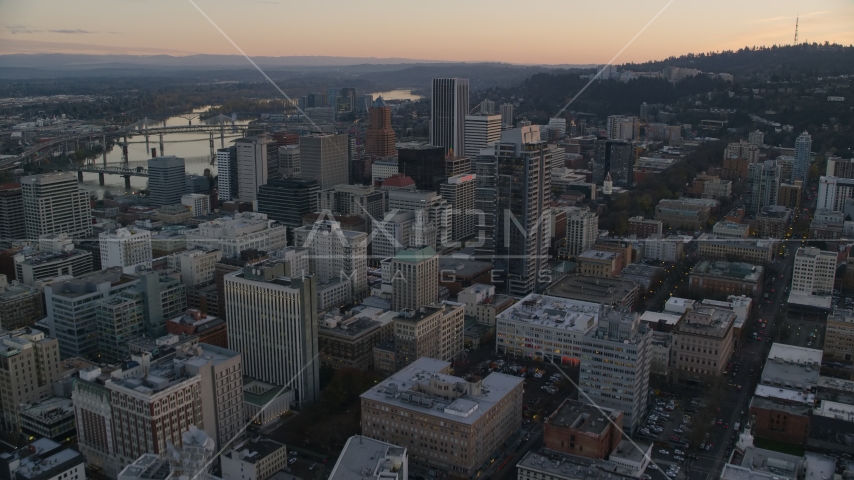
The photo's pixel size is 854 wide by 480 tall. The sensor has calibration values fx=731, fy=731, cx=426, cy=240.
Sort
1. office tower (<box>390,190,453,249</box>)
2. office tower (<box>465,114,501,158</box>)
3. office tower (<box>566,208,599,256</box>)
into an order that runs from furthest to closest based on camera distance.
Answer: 1. office tower (<box>465,114,501,158</box>)
2. office tower (<box>566,208,599,256</box>)
3. office tower (<box>390,190,453,249</box>)

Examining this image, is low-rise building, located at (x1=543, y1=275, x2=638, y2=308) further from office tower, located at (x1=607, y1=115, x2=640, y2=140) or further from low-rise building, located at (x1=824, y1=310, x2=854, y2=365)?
office tower, located at (x1=607, y1=115, x2=640, y2=140)

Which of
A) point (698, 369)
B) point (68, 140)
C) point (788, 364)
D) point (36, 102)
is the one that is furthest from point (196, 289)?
point (36, 102)

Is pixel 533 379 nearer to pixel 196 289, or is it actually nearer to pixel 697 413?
pixel 697 413

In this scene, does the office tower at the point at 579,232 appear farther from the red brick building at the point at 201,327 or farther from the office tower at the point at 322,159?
the red brick building at the point at 201,327

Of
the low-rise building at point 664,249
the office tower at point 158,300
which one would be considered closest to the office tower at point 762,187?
the low-rise building at point 664,249

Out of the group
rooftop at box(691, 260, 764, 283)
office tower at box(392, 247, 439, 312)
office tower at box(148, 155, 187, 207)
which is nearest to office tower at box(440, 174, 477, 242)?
office tower at box(392, 247, 439, 312)

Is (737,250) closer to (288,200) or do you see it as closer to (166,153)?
(288,200)
